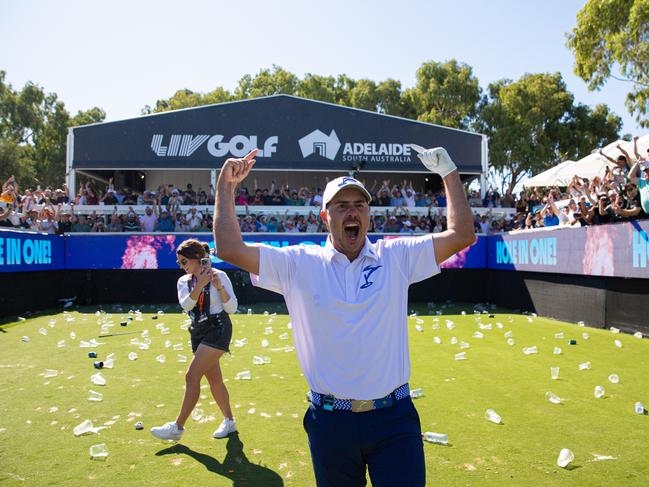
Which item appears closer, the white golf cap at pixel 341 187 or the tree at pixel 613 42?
the white golf cap at pixel 341 187

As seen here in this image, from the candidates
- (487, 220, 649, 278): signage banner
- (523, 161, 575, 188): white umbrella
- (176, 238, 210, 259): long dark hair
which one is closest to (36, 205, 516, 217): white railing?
(523, 161, 575, 188): white umbrella

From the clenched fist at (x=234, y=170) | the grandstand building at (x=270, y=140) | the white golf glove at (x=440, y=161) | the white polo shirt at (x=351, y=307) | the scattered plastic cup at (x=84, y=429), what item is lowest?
the scattered plastic cup at (x=84, y=429)

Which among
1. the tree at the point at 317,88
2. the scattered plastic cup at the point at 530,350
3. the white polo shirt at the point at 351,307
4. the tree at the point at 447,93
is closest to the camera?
the white polo shirt at the point at 351,307

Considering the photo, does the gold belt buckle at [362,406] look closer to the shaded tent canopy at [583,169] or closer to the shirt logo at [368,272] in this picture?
the shirt logo at [368,272]

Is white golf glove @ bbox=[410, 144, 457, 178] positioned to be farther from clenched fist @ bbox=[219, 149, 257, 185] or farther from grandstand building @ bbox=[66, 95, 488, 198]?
grandstand building @ bbox=[66, 95, 488, 198]

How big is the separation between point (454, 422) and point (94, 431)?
3.94 m


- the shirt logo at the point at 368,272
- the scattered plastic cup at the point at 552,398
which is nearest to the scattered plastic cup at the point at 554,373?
the scattered plastic cup at the point at 552,398

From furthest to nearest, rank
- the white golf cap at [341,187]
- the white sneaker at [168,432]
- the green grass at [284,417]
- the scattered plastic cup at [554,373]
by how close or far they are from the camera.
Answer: the scattered plastic cup at [554,373] < the white sneaker at [168,432] < the green grass at [284,417] < the white golf cap at [341,187]

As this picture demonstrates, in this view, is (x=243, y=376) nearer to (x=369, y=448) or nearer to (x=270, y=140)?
(x=369, y=448)

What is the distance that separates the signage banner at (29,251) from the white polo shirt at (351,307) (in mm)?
14540

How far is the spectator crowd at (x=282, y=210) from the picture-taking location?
17188mm

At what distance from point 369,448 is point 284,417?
12.6 ft

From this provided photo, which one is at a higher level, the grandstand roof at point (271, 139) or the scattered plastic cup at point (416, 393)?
the grandstand roof at point (271, 139)

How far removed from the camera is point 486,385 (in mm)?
7930
